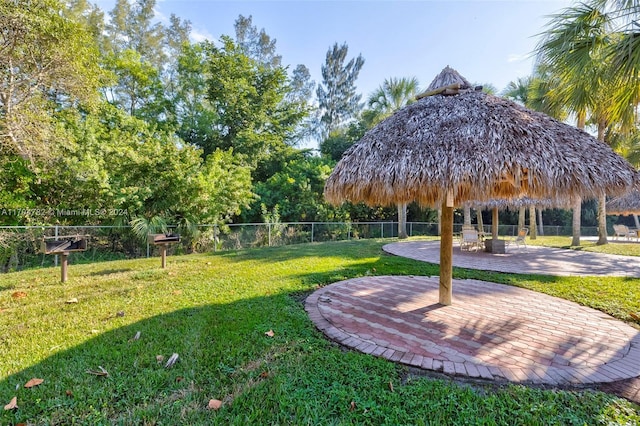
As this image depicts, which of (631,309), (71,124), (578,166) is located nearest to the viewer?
(578,166)

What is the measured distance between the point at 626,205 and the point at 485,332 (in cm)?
2051

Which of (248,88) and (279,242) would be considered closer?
(279,242)

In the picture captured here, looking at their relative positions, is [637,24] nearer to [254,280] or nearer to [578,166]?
[578,166]

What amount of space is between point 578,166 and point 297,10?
12.3m

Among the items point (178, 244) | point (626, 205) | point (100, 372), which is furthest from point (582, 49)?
point (626, 205)

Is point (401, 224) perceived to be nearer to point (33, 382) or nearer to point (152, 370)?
point (152, 370)

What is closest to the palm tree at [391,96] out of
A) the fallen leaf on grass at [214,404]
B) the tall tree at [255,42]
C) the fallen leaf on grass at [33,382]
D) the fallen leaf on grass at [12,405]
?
the tall tree at [255,42]

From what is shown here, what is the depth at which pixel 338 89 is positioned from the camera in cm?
2698

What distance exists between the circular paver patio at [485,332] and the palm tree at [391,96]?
11942 mm

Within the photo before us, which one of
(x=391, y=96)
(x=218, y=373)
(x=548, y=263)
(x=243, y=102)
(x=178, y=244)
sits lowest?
(x=218, y=373)

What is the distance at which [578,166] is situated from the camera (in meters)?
3.33

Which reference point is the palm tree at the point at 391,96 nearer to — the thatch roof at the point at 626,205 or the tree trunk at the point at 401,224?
the tree trunk at the point at 401,224

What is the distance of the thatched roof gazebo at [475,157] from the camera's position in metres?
3.31

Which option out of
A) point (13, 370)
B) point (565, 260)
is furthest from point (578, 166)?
point (565, 260)
